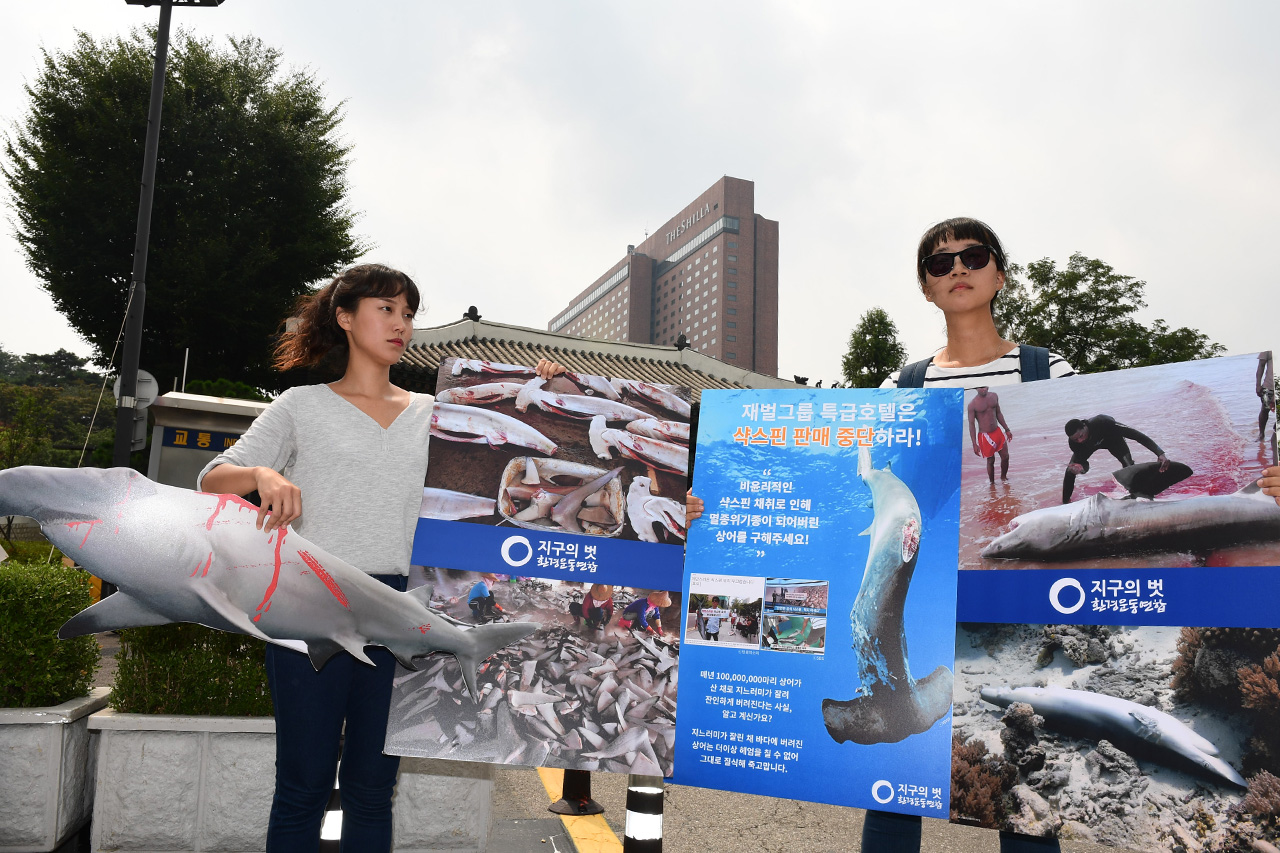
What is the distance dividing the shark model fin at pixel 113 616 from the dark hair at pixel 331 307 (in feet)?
2.56

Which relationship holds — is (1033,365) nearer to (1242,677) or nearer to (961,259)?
(961,259)

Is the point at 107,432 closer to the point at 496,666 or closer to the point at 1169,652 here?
the point at 496,666

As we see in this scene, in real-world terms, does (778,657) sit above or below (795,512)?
below

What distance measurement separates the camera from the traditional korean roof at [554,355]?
17.1 meters

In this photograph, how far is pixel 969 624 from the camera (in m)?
2.19

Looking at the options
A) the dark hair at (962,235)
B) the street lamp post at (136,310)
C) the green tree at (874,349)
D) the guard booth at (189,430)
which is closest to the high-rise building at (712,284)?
the green tree at (874,349)

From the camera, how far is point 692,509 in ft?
8.07

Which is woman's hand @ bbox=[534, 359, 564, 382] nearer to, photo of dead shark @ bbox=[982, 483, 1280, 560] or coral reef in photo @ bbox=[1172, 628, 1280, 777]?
photo of dead shark @ bbox=[982, 483, 1280, 560]

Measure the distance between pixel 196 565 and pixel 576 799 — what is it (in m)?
2.87

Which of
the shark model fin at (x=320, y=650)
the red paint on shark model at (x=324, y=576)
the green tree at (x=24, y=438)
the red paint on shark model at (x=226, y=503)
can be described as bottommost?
the shark model fin at (x=320, y=650)

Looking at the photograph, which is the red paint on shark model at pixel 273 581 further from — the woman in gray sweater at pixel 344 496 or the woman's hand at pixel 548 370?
the woman's hand at pixel 548 370

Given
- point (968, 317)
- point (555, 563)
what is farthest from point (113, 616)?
point (968, 317)

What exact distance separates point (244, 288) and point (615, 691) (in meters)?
20.0

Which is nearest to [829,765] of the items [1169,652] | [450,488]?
[1169,652]
